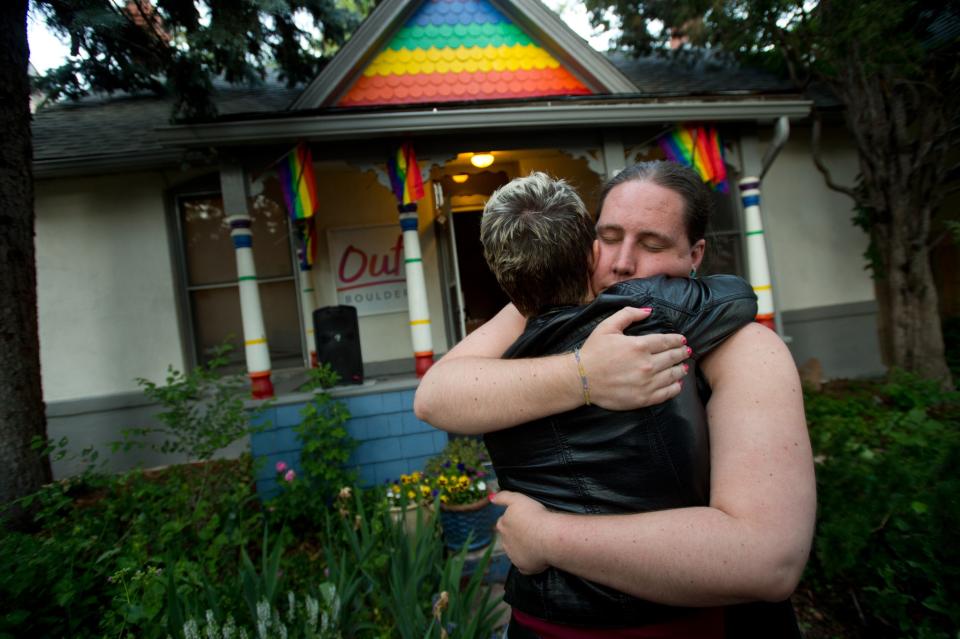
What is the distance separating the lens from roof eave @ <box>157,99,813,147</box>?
4.51 metres

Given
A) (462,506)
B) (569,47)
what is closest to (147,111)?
(569,47)

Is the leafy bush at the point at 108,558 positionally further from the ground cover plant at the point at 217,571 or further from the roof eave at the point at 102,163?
the roof eave at the point at 102,163

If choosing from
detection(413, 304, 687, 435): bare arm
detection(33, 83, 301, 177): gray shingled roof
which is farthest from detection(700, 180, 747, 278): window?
detection(413, 304, 687, 435): bare arm

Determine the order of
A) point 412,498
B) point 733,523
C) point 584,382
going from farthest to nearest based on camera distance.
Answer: point 412,498 → point 584,382 → point 733,523

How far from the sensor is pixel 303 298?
6.45 metres

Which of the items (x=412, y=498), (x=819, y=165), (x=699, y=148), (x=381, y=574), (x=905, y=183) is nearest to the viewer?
(x=381, y=574)

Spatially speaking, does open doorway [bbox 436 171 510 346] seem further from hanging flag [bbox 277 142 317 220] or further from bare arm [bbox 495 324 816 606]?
bare arm [bbox 495 324 816 606]

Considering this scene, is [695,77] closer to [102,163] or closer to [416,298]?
[416,298]

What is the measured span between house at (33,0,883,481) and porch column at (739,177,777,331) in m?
0.21

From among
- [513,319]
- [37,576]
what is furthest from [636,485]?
[37,576]

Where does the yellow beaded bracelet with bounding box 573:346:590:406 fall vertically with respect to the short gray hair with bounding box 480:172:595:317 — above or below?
below

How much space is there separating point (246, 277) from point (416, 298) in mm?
1644

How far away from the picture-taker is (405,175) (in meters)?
5.12

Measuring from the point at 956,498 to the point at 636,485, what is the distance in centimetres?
175
